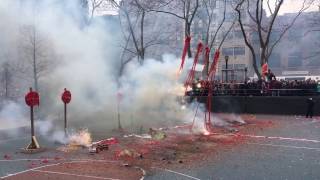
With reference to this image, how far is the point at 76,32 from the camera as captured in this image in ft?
74.4

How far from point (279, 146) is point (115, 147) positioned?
19.9ft

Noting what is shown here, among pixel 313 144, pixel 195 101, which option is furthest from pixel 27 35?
pixel 313 144

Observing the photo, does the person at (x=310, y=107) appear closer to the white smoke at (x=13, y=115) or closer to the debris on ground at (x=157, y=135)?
the debris on ground at (x=157, y=135)

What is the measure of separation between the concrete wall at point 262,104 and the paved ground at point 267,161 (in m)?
9.50

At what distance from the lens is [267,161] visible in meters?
13.4

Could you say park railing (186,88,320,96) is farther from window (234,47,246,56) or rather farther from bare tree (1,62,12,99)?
window (234,47,246,56)

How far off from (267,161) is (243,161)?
2.40 ft

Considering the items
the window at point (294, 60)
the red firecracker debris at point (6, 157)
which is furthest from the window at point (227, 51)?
the red firecracker debris at point (6, 157)

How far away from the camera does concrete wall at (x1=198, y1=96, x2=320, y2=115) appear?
2859 cm

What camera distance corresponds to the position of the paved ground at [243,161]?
11.7 metres

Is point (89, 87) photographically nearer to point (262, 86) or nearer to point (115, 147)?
point (115, 147)

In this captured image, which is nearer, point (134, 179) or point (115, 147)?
point (134, 179)

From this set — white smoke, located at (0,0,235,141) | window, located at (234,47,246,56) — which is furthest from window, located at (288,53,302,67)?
white smoke, located at (0,0,235,141)

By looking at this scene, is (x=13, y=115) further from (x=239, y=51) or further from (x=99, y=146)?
(x=239, y=51)
